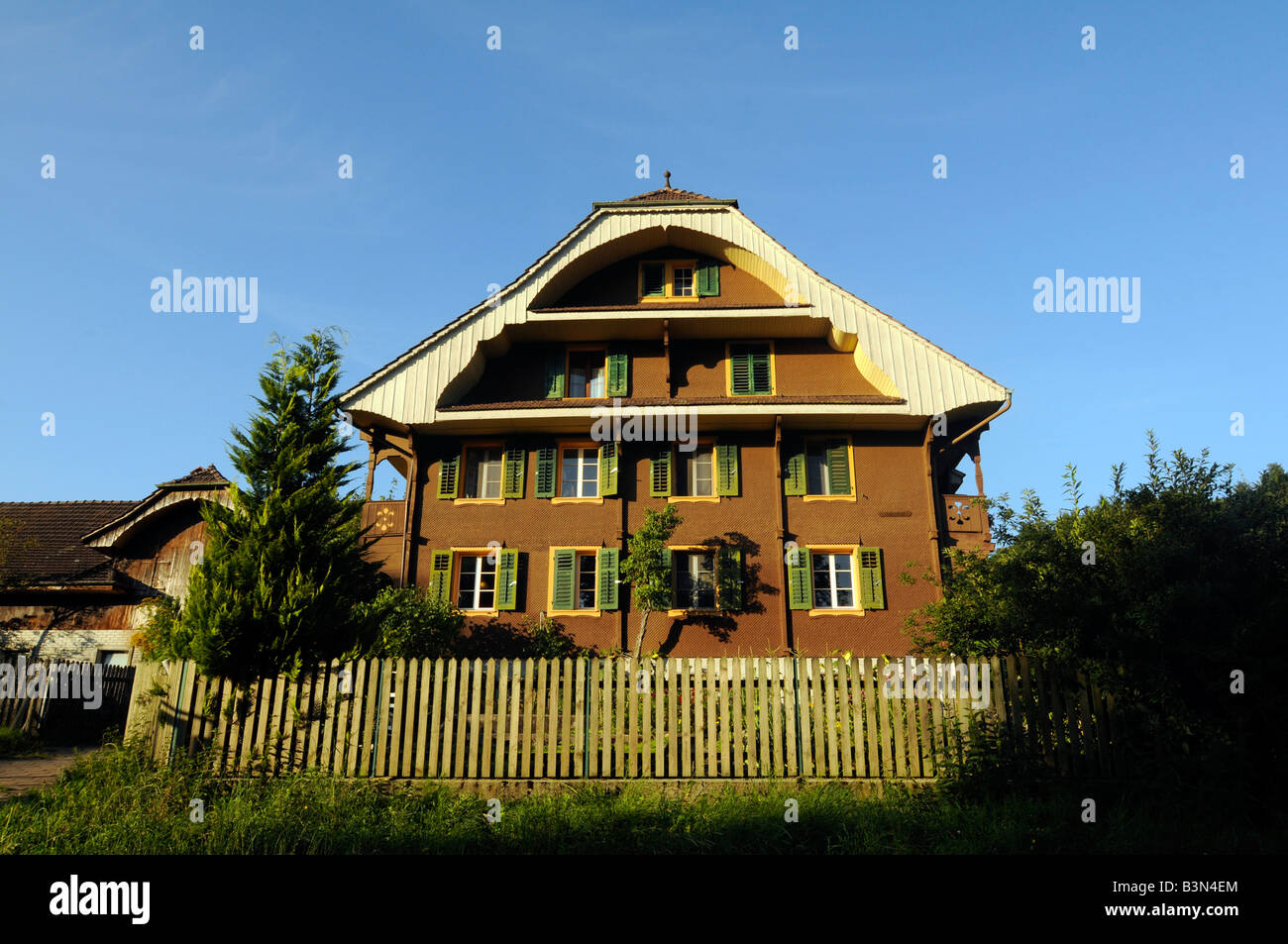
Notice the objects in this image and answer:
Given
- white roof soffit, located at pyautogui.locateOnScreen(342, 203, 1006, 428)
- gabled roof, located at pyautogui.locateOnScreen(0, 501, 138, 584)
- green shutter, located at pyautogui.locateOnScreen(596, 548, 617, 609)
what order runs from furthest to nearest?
gabled roof, located at pyautogui.locateOnScreen(0, 501, 138, 584), white roof soffit, located at pyautogui.locateOnScreen(342, 203, 1006, 428), green shutter, located at pyautogui.locateOnScreen(596, 548, 617, 609)

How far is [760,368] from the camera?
70.2ft

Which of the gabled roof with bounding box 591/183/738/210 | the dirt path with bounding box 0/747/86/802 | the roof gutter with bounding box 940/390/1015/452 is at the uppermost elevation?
the gabled roof with bounding box 591/183/738/210

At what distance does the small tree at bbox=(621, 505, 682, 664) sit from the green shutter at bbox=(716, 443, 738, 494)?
62.6 inches

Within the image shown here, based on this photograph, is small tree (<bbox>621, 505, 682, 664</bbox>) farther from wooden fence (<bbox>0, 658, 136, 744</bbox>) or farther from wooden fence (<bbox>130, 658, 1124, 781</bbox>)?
wooden fence (<bbox>0, 658, 136, 744</bbox>)

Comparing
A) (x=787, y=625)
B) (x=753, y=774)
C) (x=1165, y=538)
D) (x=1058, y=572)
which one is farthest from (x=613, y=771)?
(x=787, y=625)

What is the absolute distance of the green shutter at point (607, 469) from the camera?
66.3ft

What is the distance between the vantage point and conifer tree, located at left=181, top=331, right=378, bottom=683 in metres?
10.6

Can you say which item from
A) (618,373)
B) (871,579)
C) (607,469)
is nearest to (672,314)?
(618,373)

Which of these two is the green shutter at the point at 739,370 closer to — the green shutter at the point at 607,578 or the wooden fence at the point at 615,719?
the green shutter at the point at 607,578

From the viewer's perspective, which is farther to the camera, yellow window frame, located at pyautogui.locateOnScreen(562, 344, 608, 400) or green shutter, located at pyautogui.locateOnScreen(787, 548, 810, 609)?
yellow window frame, located at pyautogui.locateOnScreen(562, 344, 608, 400)

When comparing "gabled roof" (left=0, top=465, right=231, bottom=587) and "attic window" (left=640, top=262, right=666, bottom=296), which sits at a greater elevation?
"attic window" (left=640, top=262, right=666, bottom=296)

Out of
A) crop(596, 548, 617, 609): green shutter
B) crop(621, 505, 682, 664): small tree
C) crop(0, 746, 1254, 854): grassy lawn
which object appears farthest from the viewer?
crop(596, 548, 617, 609): green shutter

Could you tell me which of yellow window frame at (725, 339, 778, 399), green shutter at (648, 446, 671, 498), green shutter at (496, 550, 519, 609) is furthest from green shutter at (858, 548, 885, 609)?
green shutter at (496, 550, 519, 609)
